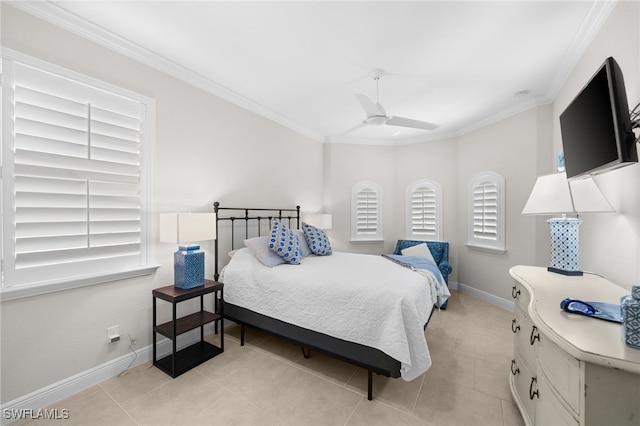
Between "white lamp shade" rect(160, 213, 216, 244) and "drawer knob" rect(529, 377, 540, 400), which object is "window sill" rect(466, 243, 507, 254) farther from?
"white lamp shade" rect(160, 213, 216, 244)

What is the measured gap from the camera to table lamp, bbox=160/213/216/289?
2326mm

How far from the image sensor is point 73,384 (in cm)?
203

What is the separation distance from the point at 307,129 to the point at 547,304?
4071 mm

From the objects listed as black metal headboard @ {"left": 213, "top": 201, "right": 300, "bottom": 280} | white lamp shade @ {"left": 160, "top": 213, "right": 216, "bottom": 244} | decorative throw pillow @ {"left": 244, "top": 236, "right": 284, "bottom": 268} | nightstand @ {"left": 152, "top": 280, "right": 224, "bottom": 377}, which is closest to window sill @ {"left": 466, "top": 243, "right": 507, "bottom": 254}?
black metal headboard @ {"left": 213, "top": 201, "right": 300, "bottom": 280}

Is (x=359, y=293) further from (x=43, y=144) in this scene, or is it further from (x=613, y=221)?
(x=43, y=144)

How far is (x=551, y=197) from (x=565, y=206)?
0.11 metres

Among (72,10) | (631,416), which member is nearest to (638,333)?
(631,416)

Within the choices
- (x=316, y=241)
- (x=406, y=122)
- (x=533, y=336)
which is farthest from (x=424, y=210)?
(x=533, y=336)

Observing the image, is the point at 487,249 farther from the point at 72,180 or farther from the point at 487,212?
the point at 72,180

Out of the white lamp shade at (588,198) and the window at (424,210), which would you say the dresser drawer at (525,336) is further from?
the window at (424,210)

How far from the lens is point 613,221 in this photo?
1813 mm

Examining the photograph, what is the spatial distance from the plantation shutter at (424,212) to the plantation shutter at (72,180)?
4407 millimetres

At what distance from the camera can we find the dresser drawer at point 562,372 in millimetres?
1008

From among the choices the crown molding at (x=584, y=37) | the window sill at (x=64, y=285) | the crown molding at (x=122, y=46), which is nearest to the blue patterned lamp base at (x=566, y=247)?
the crown molding at (x=584, y=37)
